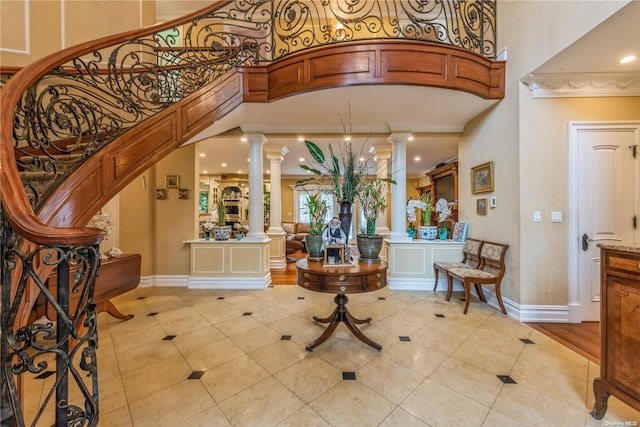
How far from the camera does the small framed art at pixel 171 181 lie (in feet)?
14.5

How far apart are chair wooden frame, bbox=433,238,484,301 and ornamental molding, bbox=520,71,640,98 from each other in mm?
1938

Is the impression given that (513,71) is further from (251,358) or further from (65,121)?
(65,121)

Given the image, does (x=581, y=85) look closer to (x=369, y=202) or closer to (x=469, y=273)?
(x=469, y=273)

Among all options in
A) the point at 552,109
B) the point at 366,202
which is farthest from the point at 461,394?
the point at 552,109

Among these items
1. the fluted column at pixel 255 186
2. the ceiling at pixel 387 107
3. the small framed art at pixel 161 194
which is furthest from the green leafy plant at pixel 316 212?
the small framed art at pixel 161 194

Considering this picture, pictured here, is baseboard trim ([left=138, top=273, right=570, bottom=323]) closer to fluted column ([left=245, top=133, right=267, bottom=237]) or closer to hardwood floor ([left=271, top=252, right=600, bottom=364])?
hardwood floor ([left=271, top=252, right=600, bottom=364])

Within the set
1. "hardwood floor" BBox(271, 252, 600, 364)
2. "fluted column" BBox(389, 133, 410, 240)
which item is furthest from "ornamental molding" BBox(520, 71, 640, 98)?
"hardwood floor" BBox(271, 252, 600, 364)

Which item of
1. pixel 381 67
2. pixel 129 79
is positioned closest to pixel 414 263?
pixel 381 67

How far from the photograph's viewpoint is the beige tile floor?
1.59 meters

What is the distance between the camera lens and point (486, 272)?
341cm

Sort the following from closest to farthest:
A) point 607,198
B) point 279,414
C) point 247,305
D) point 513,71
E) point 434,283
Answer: point 279,414
point 607,198
point 513,71
point 247,305
point 434,283

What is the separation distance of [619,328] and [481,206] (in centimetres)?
237

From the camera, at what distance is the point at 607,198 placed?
2.80 metres

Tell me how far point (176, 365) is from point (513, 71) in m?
4.68
